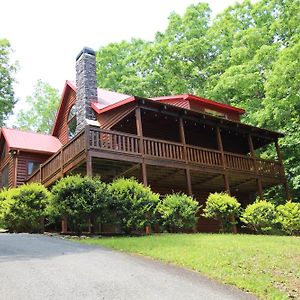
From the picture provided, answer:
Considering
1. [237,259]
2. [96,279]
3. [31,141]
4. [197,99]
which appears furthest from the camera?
[31,141]

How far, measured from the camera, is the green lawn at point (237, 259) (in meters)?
6.87

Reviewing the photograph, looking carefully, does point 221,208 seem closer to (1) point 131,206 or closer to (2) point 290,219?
(2) point 290,219

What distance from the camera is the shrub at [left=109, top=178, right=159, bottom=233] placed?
42.2 feet

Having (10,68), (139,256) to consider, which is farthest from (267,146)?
(10,68)

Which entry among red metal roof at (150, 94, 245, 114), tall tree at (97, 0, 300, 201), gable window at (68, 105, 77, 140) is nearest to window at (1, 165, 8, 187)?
gable window at (68, 105, 77, 140)

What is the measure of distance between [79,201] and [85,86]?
9266 millimetres

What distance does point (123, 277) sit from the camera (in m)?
6.89

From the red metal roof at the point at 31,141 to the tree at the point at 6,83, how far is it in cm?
1392

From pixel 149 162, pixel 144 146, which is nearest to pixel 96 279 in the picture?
Answer: pixel 149 162

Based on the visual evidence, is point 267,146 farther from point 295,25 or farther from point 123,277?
point 123,277

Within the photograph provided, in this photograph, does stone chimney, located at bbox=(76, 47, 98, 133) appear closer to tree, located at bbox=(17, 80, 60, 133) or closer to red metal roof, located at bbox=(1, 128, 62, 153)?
red metal roof, located at bbox=(1, 128, 62, 153)

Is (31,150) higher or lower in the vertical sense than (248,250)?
higher

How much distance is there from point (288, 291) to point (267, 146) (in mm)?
20841

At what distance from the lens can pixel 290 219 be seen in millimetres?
15648
